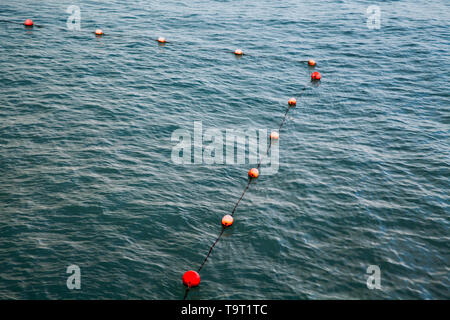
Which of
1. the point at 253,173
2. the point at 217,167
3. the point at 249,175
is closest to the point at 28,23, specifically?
the point at 217,167

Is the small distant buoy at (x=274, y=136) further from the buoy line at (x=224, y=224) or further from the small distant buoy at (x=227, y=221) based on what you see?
the small distant buoy at (x=227, y=221)

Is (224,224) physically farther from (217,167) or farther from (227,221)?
(217,167)

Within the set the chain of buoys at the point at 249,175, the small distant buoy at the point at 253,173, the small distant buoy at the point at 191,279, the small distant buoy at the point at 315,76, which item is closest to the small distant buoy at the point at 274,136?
the chain of buoys at the point at 249,175

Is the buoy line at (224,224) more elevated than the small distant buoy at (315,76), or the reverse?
the small distant buoy at (315,76)

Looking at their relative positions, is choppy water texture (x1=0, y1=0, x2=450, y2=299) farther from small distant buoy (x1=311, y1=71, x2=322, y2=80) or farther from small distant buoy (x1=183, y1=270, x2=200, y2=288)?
small distant buoy (x1=311, y1=71, x2=322, y2=80)

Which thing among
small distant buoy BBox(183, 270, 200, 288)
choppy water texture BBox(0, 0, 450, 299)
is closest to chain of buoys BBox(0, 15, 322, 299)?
small distant buoy BBox(183, 270, 200, 288)
